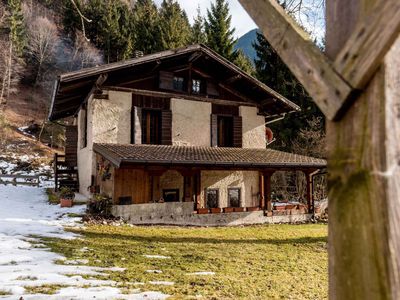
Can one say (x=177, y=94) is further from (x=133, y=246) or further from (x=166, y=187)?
(x=133, y=246)

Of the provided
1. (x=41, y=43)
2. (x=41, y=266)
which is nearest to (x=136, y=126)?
(x=41, y=266)

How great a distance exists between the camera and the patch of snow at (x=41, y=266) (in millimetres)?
3990

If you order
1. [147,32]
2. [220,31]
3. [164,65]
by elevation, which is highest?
[147,32]

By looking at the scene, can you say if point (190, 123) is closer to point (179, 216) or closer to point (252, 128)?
point (252, 128)

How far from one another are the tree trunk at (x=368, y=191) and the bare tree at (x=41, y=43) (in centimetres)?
4749

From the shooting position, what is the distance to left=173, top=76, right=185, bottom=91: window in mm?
14949

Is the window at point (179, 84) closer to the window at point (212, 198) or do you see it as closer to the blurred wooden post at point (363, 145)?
the window at point (212, 198)

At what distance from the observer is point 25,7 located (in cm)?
4878

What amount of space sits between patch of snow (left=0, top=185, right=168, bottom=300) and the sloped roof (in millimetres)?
5236

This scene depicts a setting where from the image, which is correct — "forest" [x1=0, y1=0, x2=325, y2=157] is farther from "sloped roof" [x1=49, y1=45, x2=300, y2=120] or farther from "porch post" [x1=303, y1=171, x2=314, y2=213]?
"porch post" [x1=303, y1=171, x2=314, y2=213]

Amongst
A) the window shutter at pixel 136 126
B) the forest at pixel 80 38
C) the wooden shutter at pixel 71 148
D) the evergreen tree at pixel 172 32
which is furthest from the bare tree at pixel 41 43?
the window shutter at pixel 136 126

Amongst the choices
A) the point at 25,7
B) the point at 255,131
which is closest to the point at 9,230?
the point at 255,131

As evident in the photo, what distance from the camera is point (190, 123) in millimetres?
15062

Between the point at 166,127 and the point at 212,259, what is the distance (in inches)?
337
